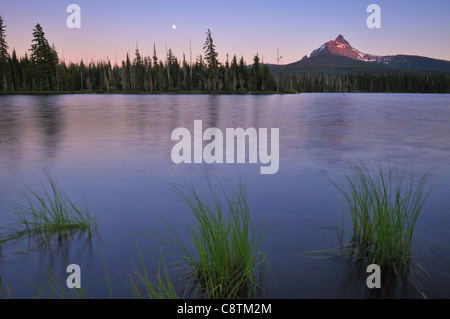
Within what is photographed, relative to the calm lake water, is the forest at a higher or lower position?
higher

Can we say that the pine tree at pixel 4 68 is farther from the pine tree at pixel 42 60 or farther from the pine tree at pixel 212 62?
the pine tree at pixel 212 62

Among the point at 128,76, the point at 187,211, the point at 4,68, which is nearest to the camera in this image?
the point at 187,211

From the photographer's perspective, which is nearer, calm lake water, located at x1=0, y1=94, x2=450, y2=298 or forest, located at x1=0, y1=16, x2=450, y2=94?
calm lake water, located at x1=0, y1=94, x2=450, y2=298

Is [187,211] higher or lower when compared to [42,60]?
lower

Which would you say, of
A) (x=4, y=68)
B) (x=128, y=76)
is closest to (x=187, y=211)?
(x=4, y=68)

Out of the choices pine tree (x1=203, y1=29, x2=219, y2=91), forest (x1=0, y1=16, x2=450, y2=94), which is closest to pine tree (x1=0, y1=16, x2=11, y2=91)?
forest (x1=0, y1=16, x2=450, y2=94)

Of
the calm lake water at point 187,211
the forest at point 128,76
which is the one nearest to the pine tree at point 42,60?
the forest at point 128,76

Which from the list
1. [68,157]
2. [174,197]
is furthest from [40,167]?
[174,197]

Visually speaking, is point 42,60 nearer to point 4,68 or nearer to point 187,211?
point 4,68

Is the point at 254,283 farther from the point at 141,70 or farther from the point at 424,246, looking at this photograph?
the point at 141,70

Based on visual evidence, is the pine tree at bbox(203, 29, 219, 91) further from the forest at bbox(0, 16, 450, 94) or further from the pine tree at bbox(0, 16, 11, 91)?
the pine tree at bbox(0, 16, 11, 91)

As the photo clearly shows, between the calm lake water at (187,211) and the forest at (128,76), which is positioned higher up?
the forest at (128,76)
